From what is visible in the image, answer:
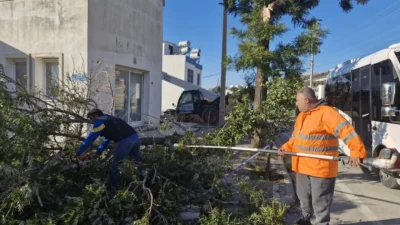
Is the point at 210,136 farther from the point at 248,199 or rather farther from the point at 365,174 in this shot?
the point at 365,174

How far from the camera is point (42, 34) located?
399 inches

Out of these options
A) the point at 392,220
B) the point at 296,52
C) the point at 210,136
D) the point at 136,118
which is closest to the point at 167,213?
the point at 210,136

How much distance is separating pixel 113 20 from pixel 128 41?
0.95 metres

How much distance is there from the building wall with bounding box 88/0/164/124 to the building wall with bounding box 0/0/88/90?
0.33 m

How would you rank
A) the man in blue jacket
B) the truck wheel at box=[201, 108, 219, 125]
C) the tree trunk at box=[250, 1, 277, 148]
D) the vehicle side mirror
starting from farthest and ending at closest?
the truck wheel at box=[201, 108, 219, 125]
the tree trunk at box=[250, 1, 277, 148]
the vehicle side mirror
the man in blue jacket

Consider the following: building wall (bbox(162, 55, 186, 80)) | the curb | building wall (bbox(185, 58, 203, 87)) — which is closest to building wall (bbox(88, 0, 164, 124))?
the curb

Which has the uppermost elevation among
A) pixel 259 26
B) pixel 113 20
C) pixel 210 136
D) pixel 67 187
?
pixel 113 20

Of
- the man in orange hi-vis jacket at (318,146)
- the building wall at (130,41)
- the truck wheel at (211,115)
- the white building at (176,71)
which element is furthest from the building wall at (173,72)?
the man in orange hi-vis jacket at (318,146)

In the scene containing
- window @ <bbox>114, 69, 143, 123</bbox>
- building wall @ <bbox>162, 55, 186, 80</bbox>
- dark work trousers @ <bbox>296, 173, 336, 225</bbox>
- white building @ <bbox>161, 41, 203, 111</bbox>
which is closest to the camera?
dark work trousers @ <bbox>296, 173, 336, 225</bbox>

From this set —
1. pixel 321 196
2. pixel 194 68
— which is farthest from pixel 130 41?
pixel 194 68

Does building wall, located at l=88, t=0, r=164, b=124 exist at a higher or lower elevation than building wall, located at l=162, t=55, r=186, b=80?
lower

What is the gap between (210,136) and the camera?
6.93m

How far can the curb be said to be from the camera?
5.39 metres

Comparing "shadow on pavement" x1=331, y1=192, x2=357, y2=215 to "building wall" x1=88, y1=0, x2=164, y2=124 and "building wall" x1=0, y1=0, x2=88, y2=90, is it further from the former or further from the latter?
"building wall" x1=0, y1=0, x2=88, y2=90
